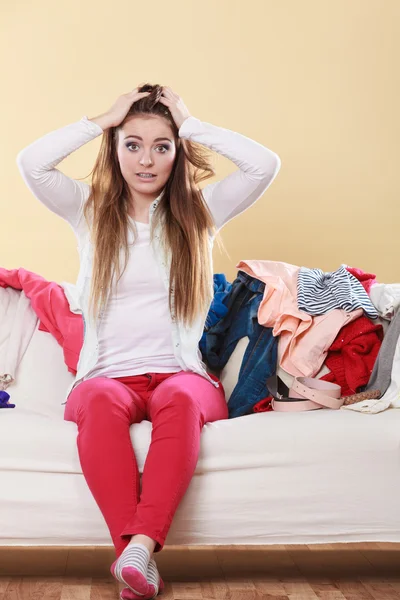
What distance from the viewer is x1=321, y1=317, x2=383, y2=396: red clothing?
91.4 inches

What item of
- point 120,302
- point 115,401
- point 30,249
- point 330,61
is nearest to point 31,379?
point 120,302

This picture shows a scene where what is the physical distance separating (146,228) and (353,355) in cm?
70

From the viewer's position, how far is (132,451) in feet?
5.98

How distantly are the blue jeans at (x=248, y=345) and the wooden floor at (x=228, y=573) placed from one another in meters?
0.42

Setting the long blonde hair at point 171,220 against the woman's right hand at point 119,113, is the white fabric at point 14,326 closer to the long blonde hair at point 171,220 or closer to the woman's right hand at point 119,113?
the long blonde hair at point 171,220

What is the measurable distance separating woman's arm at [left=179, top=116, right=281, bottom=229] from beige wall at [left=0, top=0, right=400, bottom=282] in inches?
59.8

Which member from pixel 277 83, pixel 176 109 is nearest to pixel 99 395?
pixel 176 109

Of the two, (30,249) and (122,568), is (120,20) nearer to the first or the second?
(30,249)

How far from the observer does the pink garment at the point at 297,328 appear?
2359 mm

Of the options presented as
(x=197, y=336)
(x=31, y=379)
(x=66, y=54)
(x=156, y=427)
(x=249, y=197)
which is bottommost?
(x=31, y=379)

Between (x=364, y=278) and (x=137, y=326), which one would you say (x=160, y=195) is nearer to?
(x=137, y=326)

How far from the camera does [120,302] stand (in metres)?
2.17

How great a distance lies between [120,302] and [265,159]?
551mm

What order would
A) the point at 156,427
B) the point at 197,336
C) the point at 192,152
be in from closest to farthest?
1. the point at 156,427
2. the point at 197,336
3. the point at 192,152
